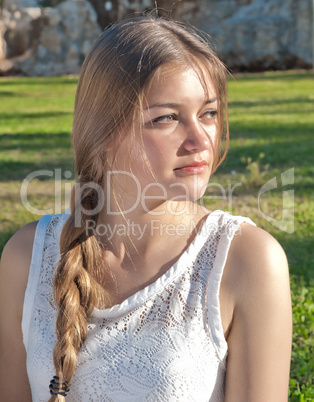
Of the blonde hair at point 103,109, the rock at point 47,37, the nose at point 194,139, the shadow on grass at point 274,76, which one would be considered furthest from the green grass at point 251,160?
the rock at point 47,37

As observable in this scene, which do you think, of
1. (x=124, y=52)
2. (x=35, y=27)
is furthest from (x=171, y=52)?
(x=35, y=27)

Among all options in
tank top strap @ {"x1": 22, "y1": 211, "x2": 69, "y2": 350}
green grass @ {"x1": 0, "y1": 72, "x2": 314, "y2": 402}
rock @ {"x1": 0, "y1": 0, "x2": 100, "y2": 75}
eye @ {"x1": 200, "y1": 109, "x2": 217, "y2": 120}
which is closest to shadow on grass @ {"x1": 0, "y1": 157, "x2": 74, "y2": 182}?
green grass @ {"x1": 0, "y1": 72, "x2": 314, "y2": 402}

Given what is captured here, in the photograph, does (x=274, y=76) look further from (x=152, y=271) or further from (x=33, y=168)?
(x=152, y=271)

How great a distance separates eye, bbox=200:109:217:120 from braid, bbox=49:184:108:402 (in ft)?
1.63

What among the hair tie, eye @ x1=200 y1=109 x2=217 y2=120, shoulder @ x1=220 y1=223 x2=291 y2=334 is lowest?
the hair tie

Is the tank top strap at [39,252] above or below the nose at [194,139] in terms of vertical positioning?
below

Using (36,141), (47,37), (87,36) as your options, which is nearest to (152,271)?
(36,141)

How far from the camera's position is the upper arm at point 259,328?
167 centimetres

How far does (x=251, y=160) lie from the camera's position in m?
7.57

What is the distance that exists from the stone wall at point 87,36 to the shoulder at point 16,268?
17.3 meters

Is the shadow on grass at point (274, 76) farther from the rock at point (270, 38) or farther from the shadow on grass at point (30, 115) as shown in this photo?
the shadow on grass at point (30, 115)

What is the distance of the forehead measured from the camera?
1741 millimetres

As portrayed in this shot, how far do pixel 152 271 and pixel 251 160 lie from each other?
5.86 m

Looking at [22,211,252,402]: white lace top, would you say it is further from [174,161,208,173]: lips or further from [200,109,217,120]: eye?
[200,109,217,120]: eye
